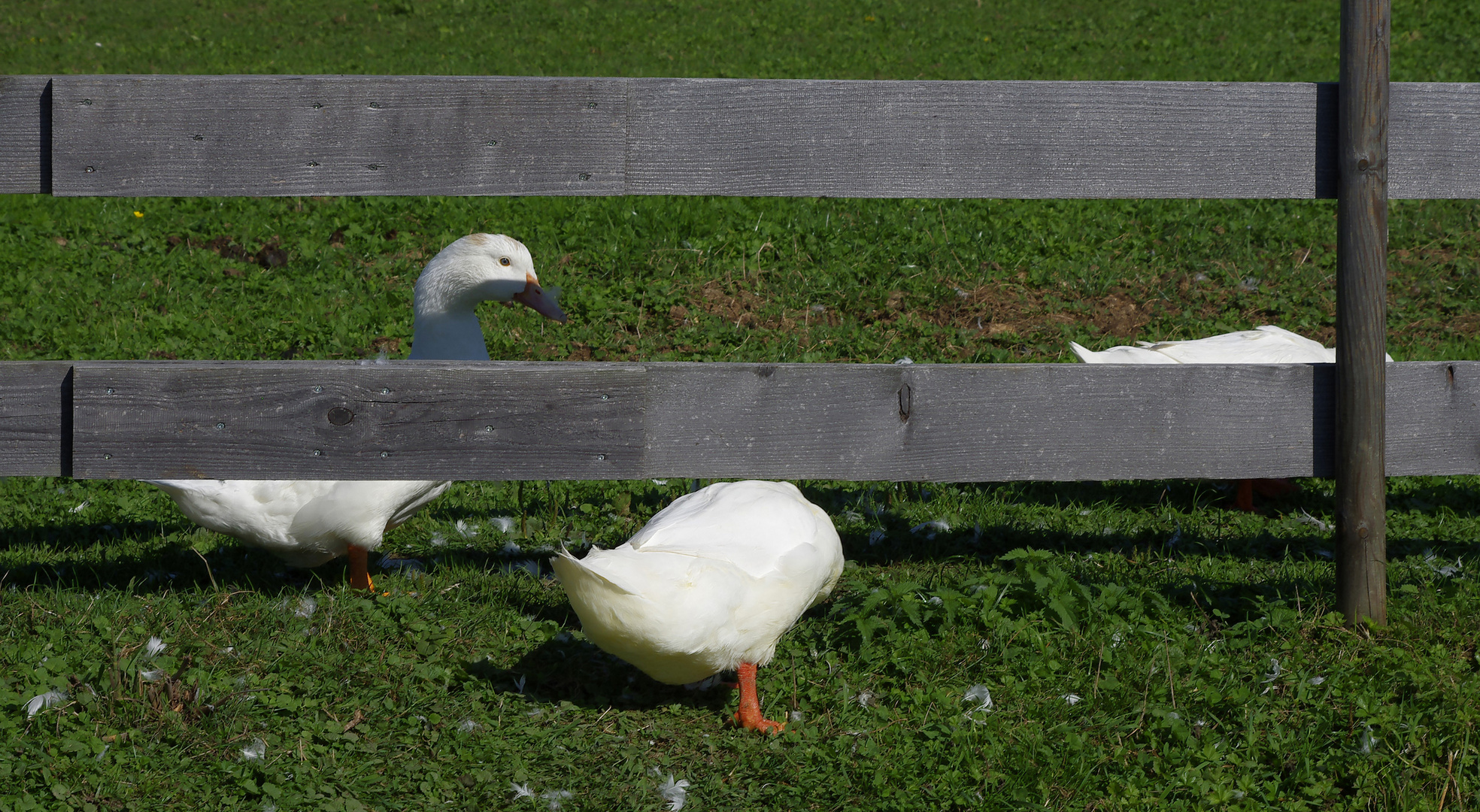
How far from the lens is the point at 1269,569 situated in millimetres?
3748

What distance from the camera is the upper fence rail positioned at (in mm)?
2691

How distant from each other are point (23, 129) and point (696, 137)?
5.37ft

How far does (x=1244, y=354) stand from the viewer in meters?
4.68

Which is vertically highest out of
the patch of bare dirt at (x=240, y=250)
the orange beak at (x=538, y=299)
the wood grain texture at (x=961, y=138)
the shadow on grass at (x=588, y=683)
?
the wood grain texture at (x=961, y=138)

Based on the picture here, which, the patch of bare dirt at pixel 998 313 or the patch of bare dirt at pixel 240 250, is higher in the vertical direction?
the patch of bare dirt at pixel 240 250

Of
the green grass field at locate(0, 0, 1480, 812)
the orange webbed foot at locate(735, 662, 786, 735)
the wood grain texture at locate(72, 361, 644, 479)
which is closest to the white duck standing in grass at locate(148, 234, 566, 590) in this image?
the green grass field at locate(0, 0, 1480, 812)

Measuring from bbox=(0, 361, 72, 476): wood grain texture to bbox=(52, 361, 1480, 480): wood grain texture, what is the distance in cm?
6

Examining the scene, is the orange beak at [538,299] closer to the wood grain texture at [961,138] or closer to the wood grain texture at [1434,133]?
the wood grain texture at [961,138]

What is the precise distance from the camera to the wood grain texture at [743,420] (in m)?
2.72

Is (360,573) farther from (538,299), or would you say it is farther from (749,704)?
(749,704)

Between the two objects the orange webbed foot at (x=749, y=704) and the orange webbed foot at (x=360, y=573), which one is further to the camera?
the orange webbed foot at (x=360, y=573)

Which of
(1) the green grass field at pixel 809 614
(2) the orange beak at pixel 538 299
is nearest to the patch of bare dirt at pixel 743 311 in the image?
(1) the green grass field at pixel 809 614

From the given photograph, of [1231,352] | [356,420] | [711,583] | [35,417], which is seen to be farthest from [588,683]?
[1231,352]

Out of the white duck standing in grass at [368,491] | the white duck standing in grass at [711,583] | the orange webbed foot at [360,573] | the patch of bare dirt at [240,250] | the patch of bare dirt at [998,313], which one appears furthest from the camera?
the patch of bare dirt at [240,250]
